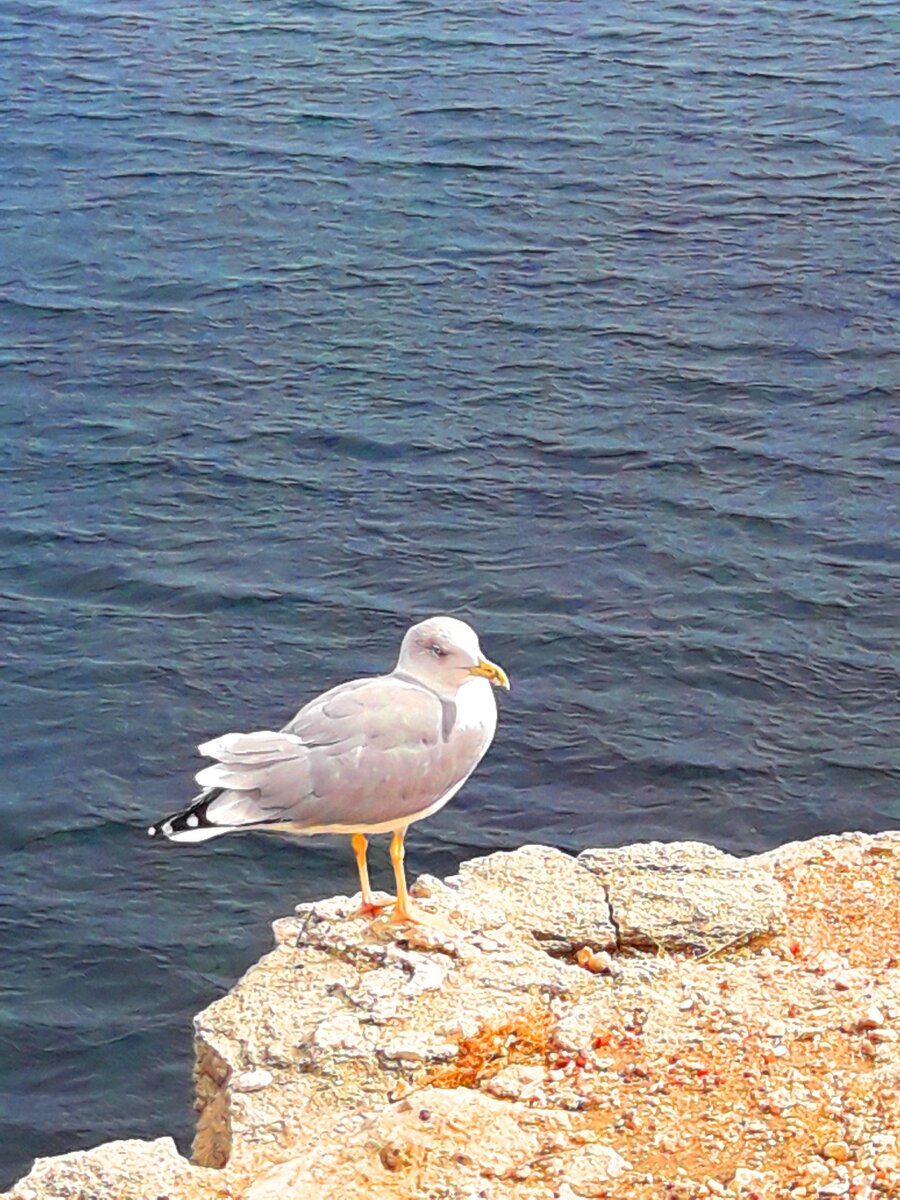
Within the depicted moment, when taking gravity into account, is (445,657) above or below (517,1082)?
above

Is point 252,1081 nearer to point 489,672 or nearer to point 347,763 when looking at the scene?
point 347,763

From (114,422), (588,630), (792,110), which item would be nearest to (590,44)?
(792,110)

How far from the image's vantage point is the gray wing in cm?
817

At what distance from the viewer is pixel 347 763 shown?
27.3 ft

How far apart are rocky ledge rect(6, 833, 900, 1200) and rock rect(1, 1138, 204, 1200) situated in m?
0.01

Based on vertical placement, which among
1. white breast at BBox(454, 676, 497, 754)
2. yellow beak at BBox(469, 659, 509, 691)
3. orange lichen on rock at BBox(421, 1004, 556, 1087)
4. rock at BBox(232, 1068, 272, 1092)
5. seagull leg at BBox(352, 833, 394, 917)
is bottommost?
rock at BBox(232, 1068, 272, 1092)

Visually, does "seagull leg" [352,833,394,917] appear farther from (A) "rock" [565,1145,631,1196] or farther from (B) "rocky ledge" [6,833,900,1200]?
(A) "rock" [565,1145,631,1196]

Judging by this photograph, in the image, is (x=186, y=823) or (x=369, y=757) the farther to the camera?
(x=369, y=757)

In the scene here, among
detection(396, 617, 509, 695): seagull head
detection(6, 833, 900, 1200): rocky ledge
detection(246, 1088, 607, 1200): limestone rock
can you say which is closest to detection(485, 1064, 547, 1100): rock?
detection(6, 833, 900, 1200): rocky ledge

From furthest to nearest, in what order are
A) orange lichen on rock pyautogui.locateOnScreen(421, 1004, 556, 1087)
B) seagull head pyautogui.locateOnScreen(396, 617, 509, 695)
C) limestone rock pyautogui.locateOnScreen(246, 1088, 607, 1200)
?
seagull head pyautogui.locateOnScreen(396, 617, 509, 695) → orange lichen on rock pyautogui.locateOnScreen(421, 1004, 556, 1087) → limestone rock pyautogui.locateOnScreen(246, 1088, 607, 1200)

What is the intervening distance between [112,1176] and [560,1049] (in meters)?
1.89

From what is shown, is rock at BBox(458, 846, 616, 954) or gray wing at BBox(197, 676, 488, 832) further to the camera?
rock at BBox(458, 846, 616, 954)

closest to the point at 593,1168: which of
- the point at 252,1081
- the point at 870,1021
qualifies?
the point at 870,1021

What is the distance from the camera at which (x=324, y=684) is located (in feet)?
45.5
